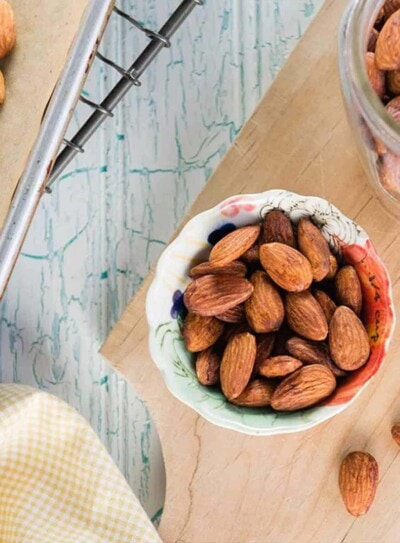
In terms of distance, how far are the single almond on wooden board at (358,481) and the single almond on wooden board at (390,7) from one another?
316 millimetres

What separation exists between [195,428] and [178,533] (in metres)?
0.09

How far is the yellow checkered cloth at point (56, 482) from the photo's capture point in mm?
692

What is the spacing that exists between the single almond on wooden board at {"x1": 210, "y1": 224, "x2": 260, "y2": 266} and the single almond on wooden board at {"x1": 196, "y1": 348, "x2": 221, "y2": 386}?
7cm

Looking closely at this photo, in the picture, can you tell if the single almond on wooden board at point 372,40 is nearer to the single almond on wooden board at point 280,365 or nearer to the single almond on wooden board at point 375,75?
the single almond on wooden board at point 375,75

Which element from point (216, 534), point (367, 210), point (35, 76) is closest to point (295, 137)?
point (367, 210)

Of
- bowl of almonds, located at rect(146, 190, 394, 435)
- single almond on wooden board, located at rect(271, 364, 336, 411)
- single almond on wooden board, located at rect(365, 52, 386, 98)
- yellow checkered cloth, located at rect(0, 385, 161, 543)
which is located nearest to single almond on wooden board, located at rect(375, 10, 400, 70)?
single almond on wooden board, located at rect(365, 52, 386, 98)

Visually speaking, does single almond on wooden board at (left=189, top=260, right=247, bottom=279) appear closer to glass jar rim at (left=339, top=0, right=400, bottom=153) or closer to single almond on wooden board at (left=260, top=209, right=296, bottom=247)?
single almond on wooden board at (left=260, top=209, right=296, bottom=247)

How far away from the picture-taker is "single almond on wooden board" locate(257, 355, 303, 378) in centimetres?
61

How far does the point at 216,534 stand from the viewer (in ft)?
2.30

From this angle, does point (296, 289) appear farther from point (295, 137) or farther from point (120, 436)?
point (120, 436)

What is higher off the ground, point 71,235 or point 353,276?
point 353,276

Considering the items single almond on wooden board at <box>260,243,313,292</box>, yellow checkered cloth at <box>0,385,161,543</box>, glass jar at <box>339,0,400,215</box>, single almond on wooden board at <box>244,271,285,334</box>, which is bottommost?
yellow checkered cloth at <box>0,385,161,543</box>

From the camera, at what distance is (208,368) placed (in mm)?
626

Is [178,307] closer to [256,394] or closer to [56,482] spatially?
[256,394]
